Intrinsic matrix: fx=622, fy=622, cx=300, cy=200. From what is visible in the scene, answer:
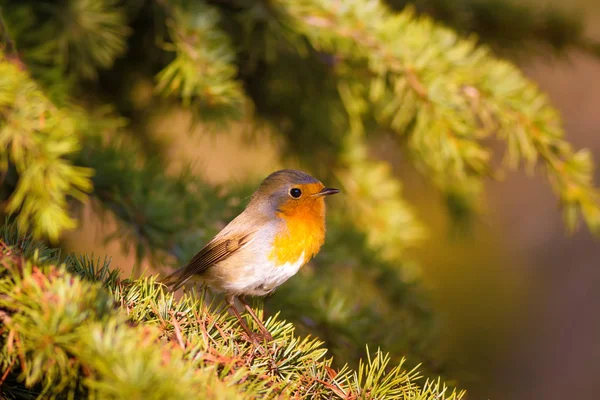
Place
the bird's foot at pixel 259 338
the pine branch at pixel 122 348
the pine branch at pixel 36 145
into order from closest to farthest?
the pine branch at pixel 122 348, the bird's foot at pixel 259 338, the pine branch at pixel 36 145

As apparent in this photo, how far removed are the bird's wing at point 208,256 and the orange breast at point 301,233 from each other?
0.15m

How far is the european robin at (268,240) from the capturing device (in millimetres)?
2305

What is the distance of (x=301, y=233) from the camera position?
2.42 m

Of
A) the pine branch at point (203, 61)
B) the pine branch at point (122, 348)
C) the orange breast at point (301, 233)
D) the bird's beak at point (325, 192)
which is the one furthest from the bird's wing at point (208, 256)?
the pine branch at point (122, 348)

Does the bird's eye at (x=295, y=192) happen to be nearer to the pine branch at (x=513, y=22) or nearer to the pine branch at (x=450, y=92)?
the pine branch at (x=450, y=92)

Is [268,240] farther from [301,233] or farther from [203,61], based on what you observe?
[203,61]

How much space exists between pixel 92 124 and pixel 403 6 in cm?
147

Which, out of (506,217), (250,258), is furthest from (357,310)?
(506,217)

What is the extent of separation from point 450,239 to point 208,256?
1.37 meters

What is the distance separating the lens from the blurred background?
2146 millimetres

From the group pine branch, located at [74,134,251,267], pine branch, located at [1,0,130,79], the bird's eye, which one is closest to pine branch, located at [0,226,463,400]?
pine branch, located at [74,134,251,267]

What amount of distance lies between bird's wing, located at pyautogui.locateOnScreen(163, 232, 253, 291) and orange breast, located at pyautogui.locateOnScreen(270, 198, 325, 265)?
0.48 ft

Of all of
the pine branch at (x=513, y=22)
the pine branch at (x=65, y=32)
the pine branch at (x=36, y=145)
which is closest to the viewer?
the pine branch at (x=36, y=145)

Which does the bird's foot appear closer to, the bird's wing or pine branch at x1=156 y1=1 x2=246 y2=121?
the bird's wing
